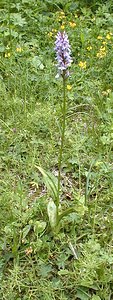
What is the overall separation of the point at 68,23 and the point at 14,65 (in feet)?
2.59

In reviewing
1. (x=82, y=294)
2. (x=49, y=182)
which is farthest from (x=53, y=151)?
(x=82, y=294)

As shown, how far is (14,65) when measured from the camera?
355cm

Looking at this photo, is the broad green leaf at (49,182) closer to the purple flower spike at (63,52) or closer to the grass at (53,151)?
the grass at (53,151)

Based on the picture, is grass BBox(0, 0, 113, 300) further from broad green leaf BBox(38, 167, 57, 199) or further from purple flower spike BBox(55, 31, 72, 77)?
purple flower spike BBox(55, 31, 72, 77)

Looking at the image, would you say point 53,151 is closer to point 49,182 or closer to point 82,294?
point 49,182

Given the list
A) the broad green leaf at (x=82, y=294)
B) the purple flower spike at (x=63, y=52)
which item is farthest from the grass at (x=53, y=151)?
the purple flower spike at (x=63, y=52)

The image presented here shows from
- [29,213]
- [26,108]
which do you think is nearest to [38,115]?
[26,108]

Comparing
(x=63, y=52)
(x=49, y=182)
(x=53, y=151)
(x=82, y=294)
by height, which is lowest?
(x=82, y=294)

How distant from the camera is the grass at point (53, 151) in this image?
2344mm

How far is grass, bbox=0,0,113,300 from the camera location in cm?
234

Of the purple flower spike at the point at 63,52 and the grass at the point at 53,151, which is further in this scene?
the grass at the point at 53,151

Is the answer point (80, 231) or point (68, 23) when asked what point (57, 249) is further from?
point (68, 23)

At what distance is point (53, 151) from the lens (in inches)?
118

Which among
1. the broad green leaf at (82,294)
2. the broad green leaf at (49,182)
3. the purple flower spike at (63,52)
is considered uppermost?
the purple flower spike at (63,52)
